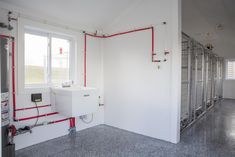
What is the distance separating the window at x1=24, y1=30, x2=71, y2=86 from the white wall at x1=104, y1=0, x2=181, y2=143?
1.01 meters

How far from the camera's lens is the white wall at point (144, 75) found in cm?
293

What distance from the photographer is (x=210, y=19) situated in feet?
16.1

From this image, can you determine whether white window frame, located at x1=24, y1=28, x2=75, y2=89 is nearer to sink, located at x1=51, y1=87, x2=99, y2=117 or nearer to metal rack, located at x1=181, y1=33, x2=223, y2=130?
sink, located at x1=51, y1=87, x2=99, y2=117

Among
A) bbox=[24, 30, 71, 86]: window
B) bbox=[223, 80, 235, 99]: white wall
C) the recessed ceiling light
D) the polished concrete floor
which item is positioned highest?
the recessed ceiling light

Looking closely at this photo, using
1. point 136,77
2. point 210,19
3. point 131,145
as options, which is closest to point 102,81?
point 136,77

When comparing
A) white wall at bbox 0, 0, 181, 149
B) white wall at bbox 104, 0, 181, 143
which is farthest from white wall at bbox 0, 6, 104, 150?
white wall at bbox 104, 0, 181, 143

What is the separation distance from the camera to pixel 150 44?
3.24 meters

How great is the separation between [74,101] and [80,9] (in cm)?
177

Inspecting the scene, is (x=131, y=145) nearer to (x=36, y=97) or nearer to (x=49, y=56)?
(x=36, y=97)

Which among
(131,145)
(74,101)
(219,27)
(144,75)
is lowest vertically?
(131,145)

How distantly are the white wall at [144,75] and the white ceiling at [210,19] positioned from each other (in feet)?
4.07

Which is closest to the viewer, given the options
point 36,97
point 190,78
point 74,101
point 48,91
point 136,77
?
point 74,101

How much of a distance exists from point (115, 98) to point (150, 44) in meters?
1.47

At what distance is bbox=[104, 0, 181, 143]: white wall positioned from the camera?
293 cm
